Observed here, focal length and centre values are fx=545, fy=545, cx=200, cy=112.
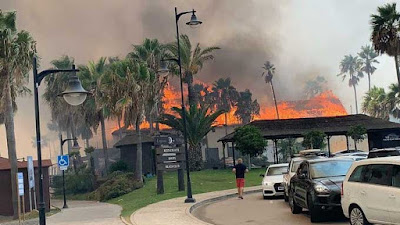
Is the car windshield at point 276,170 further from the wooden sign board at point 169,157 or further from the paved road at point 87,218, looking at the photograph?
the paved road at point 87,218

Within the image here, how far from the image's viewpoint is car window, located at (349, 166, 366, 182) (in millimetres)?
12183

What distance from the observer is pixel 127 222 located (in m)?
18.6

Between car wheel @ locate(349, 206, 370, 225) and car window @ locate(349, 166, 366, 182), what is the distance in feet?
2.05

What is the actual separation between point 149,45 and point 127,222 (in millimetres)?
39938

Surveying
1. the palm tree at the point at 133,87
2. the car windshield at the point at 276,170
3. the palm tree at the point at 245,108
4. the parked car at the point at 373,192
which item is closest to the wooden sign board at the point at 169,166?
the car windshield at the point at 276,170

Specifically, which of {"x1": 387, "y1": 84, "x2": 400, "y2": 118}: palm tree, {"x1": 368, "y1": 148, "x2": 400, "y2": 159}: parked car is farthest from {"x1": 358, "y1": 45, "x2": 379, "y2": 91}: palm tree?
{"x1": 368, "y1": 148, "x2": 400, "y2": 159}: parked car

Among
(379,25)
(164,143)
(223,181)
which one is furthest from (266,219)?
(379,25)

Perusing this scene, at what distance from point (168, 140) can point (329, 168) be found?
14310mm

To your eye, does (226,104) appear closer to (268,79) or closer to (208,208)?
(268,79)

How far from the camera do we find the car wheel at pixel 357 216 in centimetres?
1180

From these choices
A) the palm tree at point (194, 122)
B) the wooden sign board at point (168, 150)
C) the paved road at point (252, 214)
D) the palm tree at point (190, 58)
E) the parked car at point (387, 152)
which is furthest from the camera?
the palm tree at point (190, 58)

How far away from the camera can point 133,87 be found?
1638 inches

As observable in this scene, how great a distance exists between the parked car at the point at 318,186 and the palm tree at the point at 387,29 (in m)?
27.9

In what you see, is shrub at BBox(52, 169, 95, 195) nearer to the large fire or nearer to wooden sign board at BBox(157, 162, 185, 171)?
wooden sign board at BBox(157, 162, 185, 171)
